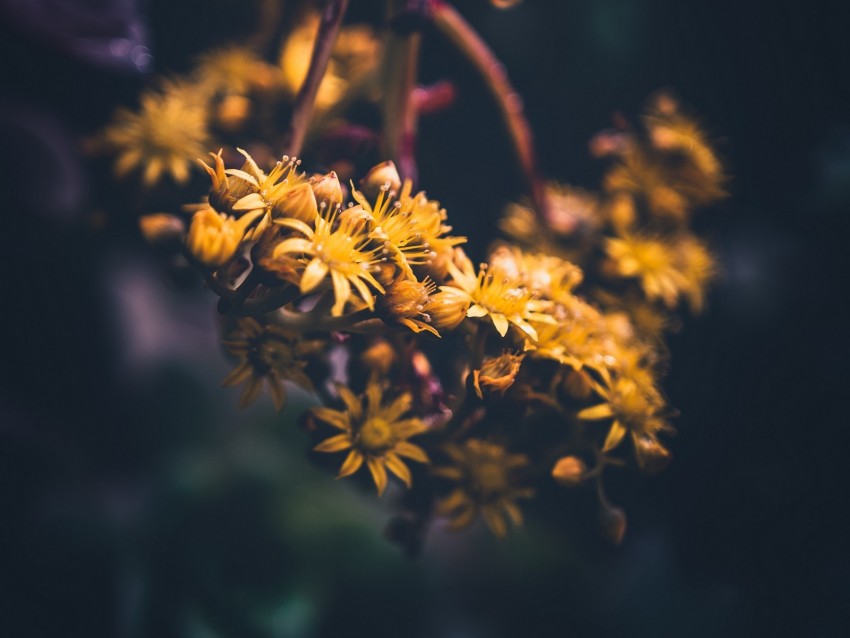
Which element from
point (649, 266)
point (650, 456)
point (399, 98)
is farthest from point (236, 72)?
point (650, 456)

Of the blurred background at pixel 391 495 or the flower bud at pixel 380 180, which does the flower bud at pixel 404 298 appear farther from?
the blurred background at pixel 391 495

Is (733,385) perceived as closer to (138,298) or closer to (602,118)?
(602,118)

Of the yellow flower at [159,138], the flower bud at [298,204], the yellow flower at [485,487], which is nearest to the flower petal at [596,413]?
the yellow flower at [485,487]

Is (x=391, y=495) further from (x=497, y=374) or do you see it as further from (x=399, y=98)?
(x=399, y=98)

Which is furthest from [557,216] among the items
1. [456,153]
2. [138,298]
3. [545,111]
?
[138,298]

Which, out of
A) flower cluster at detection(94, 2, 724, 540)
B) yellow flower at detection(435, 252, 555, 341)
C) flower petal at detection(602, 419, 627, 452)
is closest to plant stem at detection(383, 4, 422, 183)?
flower cluster at detection(94, 2, 724, 540)

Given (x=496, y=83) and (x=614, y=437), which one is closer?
(x=614, y=437)
